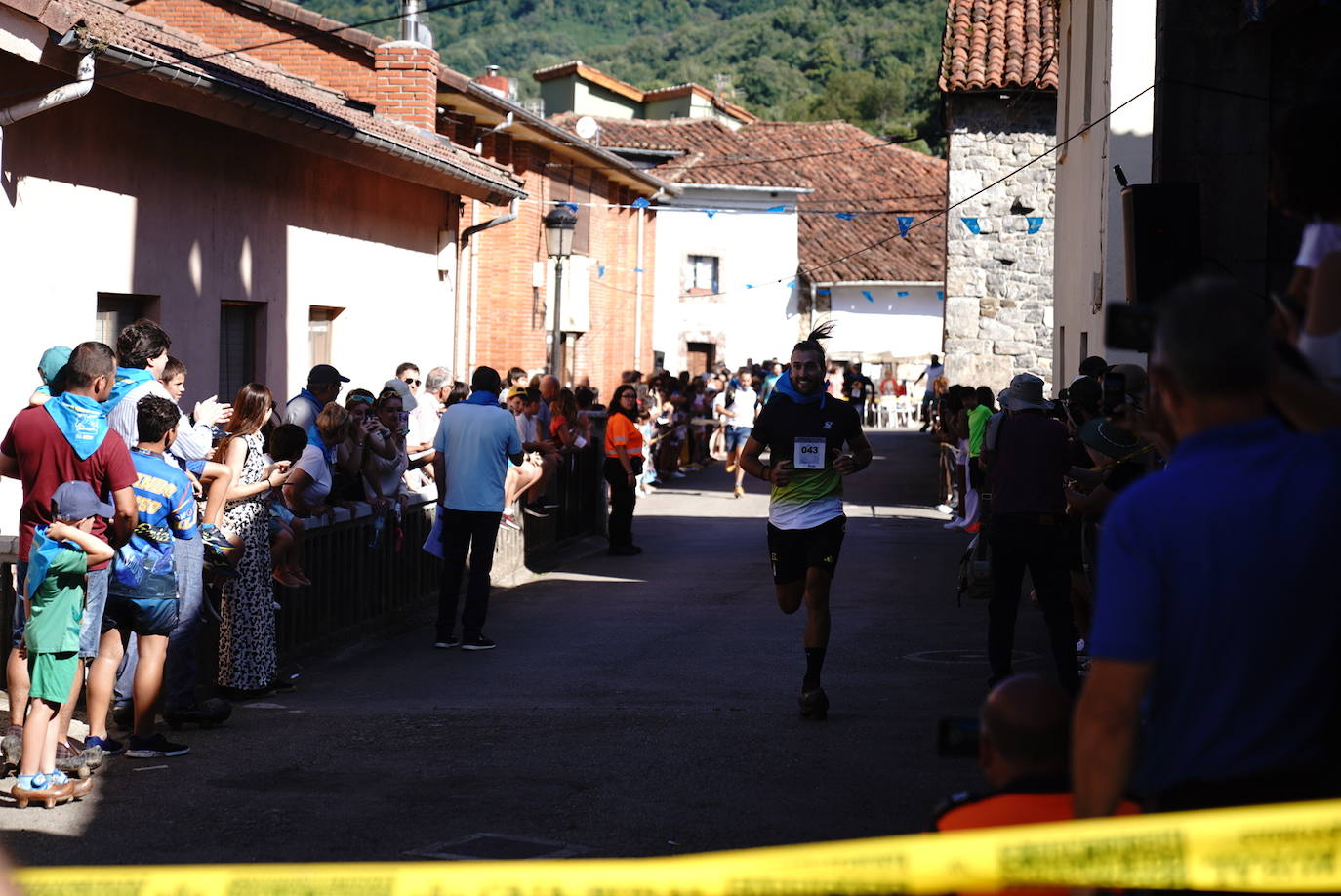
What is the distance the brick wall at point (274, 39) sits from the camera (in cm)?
2270

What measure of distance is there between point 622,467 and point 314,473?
7.88 metres

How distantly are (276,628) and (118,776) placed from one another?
2774mm

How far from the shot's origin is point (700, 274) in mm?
48750

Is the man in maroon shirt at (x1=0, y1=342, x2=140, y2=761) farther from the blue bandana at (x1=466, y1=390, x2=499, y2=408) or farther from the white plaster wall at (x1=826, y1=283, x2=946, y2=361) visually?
the white plaster wall at (x1=826, y1=283, x2=946, y2=361)

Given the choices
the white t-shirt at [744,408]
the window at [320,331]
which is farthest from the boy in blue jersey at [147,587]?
the white t-shirt at [744,408]

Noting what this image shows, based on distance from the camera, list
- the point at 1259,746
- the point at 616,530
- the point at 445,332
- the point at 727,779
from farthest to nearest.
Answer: the point at 445,332
the point at 616,530
the point at 727,779
the point at 1259,746

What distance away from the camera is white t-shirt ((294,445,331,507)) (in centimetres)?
1070

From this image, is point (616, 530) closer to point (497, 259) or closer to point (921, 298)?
point (497, 259)

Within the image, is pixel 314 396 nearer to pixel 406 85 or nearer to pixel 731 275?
pixel 406 85

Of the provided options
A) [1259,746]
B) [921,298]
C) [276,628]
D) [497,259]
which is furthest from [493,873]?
[921,298]

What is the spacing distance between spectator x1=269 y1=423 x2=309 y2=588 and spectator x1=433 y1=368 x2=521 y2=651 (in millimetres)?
1562

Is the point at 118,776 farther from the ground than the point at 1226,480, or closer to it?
closer to it

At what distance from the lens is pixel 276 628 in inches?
404

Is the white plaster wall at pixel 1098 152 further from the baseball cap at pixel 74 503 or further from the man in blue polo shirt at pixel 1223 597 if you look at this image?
the man in blue polo shirt at pixel 1223 597
